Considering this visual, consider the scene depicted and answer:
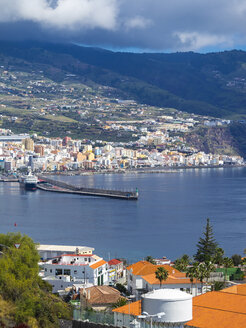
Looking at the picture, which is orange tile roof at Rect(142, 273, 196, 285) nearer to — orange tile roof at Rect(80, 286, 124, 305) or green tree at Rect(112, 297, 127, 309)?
orange tile roof at Rect(80, 286, 124, 305)

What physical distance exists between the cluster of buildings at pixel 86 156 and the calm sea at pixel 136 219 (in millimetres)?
35341

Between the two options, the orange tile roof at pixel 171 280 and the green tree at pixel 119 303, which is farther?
the orange tile roof at pixel 171 280

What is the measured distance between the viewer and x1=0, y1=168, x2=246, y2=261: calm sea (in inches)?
1155

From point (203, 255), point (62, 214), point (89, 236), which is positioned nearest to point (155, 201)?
point (62, 214)

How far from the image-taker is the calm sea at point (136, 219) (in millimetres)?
29328

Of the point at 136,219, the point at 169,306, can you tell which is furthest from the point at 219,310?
the point at 136,219

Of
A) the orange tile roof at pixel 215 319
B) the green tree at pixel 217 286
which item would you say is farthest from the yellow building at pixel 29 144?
the orange tile roof at pixel 215 319

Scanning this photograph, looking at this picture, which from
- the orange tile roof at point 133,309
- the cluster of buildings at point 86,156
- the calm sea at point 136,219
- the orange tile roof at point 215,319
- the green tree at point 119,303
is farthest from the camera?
the cluster of buildings at point 86,156

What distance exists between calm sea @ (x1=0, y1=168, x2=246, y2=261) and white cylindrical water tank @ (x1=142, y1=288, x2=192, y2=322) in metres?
16.5

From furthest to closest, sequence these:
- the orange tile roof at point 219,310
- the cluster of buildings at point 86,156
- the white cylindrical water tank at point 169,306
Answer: the cluster of buildings at point 86,156, the orange tile roof at point 219,310, the white cylindrical water tank at point 169,306

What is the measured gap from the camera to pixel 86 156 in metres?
105

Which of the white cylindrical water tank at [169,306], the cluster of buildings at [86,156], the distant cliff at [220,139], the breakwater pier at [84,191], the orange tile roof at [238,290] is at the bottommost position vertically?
the breakwater pier at [84,191]

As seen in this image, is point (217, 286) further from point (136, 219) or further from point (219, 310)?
point (136, 219)

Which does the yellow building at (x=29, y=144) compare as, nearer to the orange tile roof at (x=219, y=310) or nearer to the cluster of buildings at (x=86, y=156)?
the cluster of buildings at (x=86, y=156)
